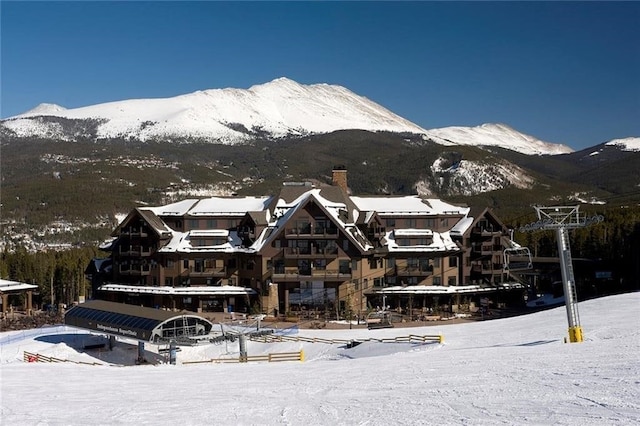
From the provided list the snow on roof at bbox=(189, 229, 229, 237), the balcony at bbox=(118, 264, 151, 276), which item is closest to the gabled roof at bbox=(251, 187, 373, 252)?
the snow on roof at bbox=(189, 229, 229, 237)

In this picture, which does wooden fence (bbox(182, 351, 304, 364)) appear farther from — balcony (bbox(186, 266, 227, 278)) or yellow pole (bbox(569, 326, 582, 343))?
balcony (bbox(186, 266, 227, 278))

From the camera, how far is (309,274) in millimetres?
50469

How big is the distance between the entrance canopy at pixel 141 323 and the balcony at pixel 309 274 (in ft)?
41.9

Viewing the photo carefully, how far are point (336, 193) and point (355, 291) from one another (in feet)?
29.6

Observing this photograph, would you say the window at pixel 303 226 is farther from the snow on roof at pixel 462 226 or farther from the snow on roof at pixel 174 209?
the snow on roof at pixel 462 226

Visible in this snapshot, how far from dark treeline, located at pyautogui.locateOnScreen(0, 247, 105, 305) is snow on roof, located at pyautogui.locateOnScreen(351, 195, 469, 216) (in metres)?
27.2

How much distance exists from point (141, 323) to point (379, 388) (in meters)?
19.0

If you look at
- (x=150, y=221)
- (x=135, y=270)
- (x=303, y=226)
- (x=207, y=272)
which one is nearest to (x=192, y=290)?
(x=207, y=272)

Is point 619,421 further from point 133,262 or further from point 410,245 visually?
point 133,262

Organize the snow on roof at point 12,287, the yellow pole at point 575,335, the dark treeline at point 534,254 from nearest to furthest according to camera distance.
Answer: the yellow pole at point 575,335, the snow on roof at point 12,287, the dark treeline at point 534,254

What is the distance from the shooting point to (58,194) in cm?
16575

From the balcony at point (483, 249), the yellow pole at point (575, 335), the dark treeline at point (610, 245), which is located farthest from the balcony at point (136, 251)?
the dark treeline at point (610, 245)

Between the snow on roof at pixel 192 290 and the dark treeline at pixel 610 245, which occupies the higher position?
the dark treeline at pixel 610 245

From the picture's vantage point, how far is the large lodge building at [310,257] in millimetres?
50625
